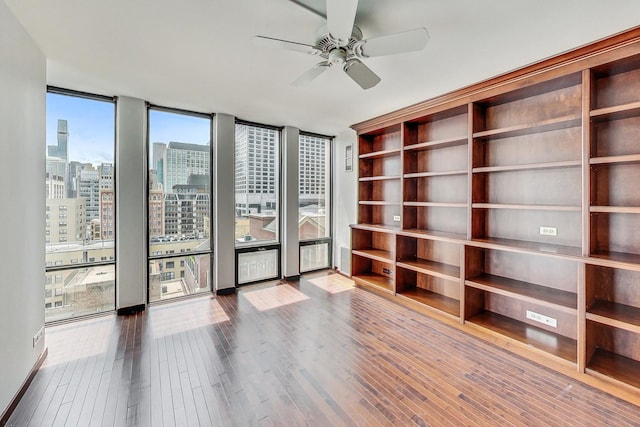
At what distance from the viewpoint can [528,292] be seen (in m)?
2.73

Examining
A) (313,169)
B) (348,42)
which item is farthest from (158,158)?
(348,42)

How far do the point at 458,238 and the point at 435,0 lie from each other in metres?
2.40

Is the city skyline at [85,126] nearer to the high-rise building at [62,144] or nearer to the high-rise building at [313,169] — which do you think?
the high-rise building at [62,144]

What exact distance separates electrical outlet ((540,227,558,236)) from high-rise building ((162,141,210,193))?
173 inches

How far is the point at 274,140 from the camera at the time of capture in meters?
5.05

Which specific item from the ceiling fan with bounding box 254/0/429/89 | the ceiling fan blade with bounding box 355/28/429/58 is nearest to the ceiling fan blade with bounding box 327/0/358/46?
the ceiling fan with bounding box 254/0/429/89

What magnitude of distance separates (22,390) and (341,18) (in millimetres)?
3485

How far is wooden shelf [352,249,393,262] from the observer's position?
13.8 ft

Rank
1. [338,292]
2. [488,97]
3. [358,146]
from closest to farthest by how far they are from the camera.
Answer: [488,97] → [338,292] → [358,146]

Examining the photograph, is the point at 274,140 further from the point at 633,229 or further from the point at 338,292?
the point at 633,229

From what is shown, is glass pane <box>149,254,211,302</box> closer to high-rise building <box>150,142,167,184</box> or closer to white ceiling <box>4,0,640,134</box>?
high-rise building <box>150,142,167,184</box>

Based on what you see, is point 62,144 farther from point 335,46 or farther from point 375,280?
point 375,280

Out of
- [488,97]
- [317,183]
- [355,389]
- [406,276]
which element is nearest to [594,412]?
[355,389]

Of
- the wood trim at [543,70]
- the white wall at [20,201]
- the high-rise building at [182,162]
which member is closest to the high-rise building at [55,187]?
the white wall at [20,201]
